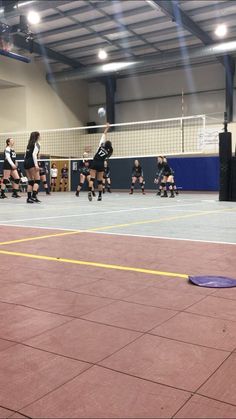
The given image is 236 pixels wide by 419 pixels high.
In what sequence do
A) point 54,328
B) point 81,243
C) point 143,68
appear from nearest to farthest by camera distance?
point 54,328, point 81,243, point 143,68

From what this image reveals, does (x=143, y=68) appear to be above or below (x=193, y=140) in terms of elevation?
above

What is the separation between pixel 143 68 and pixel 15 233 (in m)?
18.6

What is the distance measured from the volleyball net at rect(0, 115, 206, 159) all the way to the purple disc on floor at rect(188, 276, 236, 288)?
19.4 m

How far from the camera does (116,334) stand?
2000 mm

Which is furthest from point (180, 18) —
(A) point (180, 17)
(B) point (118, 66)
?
(B) point (118, 66)

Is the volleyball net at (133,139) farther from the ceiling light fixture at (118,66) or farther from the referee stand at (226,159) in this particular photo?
the referee stand at (226,159)

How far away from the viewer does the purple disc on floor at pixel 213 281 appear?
2.81m

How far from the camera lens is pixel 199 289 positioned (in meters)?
2.75

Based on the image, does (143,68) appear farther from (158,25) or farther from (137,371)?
(137,371)

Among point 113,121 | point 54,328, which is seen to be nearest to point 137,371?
point 54,328

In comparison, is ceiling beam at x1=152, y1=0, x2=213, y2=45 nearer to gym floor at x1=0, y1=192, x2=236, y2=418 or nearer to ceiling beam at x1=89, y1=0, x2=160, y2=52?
ceiling beam at x1=89, y1=0, x2=160, y2=52

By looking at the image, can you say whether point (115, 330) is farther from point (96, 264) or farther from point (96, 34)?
point (96, 34)

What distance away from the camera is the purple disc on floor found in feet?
9.21

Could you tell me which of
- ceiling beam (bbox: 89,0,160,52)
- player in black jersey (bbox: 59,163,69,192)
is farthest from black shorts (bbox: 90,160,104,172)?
player in black jersey (bbox: 59,163,69,192)
